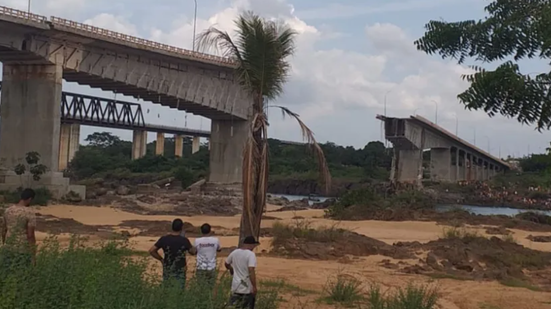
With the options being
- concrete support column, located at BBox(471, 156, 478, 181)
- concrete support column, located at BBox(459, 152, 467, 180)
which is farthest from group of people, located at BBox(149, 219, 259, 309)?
concrete support column, located at BBox(471, 156, 478, 181)

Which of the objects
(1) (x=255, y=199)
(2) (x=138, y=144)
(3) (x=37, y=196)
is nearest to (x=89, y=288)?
(1) (x=255, y=199)

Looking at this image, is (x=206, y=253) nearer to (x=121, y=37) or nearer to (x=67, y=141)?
(x=121, y=37)

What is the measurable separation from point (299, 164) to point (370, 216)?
68.9 m

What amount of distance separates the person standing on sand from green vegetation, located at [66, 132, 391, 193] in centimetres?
6465

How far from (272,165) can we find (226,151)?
3574 centimetres

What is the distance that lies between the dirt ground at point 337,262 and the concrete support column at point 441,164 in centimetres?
5559

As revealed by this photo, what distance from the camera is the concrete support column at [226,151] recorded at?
224ft

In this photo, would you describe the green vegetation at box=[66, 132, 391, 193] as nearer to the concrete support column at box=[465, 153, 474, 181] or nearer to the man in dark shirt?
the concrete support column at box=[465, 153, 474, 181]

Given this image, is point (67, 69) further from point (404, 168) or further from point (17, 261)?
point (404, 168)

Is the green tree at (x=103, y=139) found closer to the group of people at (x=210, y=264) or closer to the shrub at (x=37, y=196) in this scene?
the shrub at (x=37, y=196)

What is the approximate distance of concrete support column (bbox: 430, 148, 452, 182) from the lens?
298 ft

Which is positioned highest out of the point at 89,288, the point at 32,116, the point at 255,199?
the point at 32,116

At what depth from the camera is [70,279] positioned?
337 inches

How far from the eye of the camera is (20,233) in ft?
34.5
